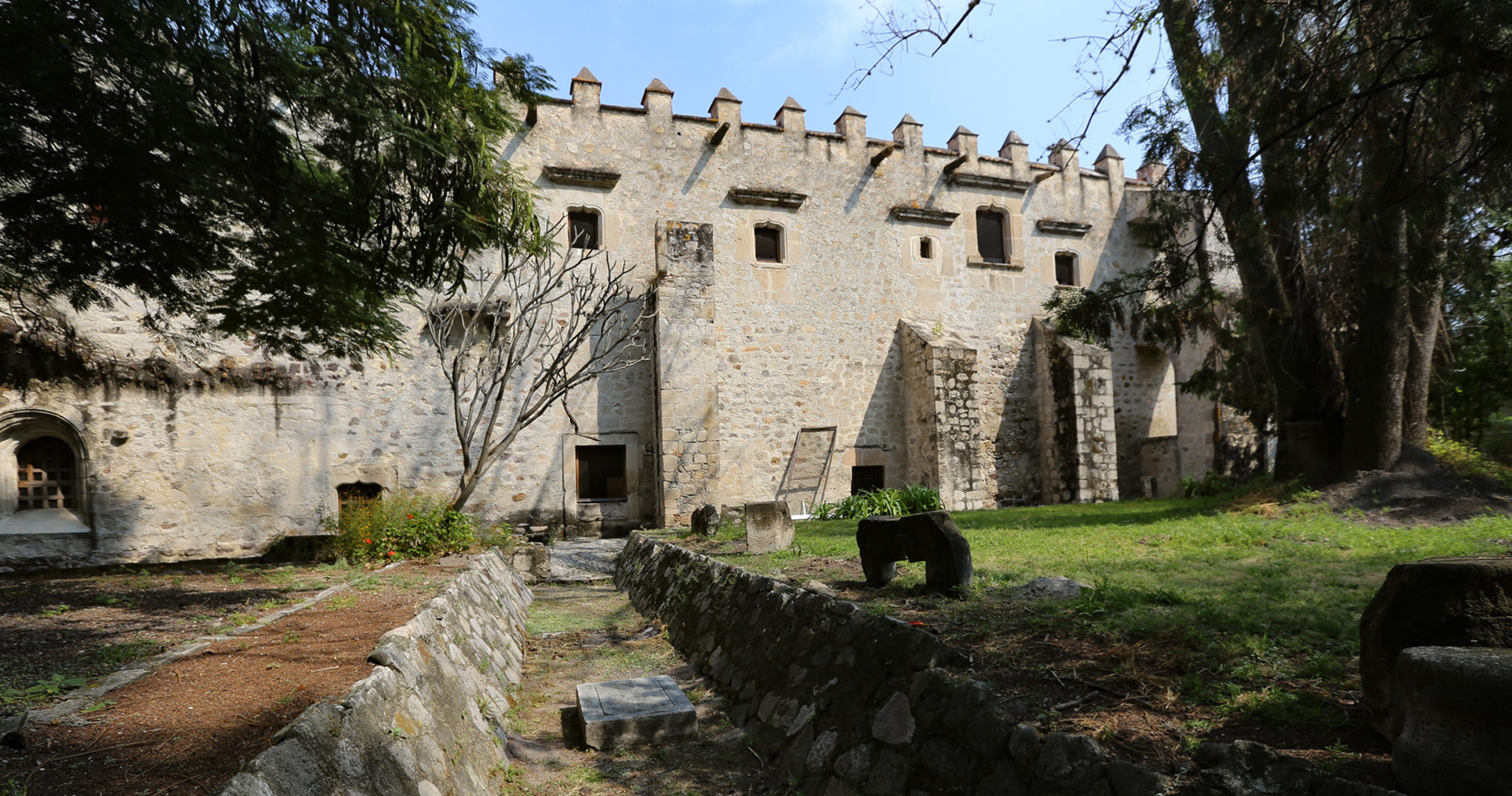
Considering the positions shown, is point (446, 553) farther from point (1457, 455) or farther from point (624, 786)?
point (1457, 455)

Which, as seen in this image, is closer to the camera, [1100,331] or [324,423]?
[1100,331]

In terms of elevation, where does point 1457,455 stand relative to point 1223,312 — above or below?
below

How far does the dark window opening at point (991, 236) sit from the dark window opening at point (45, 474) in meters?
18.1

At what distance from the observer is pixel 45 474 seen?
12.3 m

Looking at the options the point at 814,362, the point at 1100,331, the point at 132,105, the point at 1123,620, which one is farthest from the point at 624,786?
the point at 814,362

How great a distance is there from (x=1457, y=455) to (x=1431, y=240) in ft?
21.1

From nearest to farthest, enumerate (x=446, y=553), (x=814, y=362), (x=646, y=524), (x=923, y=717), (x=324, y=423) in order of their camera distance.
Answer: (x=923, y=717) → (x=446, y=553) → (x=324, y=423) → (x=646, y=524) → (x=814, y=362)

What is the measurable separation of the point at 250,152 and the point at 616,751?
4663 mm

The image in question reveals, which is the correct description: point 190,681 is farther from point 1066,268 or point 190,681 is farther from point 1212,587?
point 1066,268

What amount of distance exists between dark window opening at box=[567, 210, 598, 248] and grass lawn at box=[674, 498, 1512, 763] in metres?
8.91

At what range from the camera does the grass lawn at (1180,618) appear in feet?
9.50

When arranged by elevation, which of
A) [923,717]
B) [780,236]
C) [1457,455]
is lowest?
[923,717]

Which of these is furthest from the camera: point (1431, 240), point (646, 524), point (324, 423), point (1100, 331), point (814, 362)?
point (814, 362)

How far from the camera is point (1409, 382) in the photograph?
10102 millimetres
